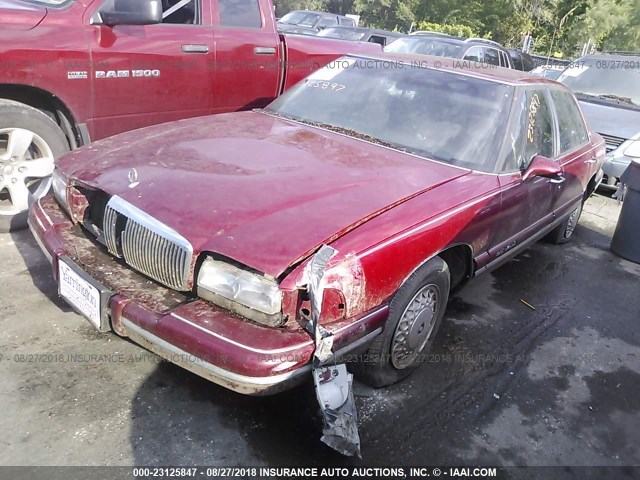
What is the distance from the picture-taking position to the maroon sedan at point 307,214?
2.29 m

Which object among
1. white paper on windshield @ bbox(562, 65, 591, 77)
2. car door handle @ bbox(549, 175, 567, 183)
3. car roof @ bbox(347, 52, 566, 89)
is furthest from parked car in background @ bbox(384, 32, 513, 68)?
car door handle @ bbox(549, 175, 567, 183)

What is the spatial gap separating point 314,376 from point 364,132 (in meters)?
1.83

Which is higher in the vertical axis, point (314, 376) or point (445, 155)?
point (445, 155)

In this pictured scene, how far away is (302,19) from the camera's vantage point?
17.7 meters

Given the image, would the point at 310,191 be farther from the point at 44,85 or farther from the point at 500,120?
the point at 44,85

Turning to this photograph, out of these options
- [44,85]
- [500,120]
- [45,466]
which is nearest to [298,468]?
[45,466]

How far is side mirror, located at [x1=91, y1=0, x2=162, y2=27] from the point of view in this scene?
13.6ft

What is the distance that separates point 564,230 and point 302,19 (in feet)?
47.3

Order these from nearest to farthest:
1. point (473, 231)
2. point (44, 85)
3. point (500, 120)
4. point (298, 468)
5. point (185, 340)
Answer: point (185, 340) < point (298, 468) < point (473, 231) < point (500, 120) < point (44, 85)

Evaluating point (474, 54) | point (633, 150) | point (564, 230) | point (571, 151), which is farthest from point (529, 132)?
point (474, 54)

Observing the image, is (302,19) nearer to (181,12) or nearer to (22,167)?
(181,12)

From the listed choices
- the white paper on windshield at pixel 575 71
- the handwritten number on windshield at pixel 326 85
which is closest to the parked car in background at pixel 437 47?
the white paper on windshield at pixel 575 71

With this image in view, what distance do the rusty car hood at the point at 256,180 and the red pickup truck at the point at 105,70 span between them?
1.03 meters

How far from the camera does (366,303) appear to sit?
2482 millimetres
